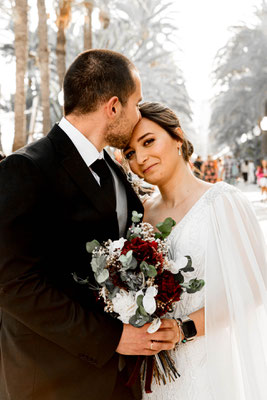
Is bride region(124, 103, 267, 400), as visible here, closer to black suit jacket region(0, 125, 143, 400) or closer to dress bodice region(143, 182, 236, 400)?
dress bodice region(143, 182, 236, 400)

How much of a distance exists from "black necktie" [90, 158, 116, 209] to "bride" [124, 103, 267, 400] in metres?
0.67

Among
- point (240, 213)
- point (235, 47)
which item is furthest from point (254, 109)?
point (240, 213)

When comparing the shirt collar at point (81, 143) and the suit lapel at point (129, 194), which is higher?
the shirt collar at point (81, 143)

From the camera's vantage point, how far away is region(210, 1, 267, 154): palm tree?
38.8 meters

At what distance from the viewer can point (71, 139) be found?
2.46m

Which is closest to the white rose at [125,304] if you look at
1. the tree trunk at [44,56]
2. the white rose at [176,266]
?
the white rose at [176,266]

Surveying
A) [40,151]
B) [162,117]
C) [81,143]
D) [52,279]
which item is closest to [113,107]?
[81,143]

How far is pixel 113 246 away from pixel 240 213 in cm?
103

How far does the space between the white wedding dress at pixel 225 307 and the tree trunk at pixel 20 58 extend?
314 inches

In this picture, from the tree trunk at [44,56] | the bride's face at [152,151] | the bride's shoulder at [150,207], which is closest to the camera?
the bride's face at [152,151]

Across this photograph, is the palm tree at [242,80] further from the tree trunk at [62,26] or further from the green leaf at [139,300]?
the green leaf at [139,300]

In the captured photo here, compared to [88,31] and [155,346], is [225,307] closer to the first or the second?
[155,346]

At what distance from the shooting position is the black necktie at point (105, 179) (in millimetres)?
2400

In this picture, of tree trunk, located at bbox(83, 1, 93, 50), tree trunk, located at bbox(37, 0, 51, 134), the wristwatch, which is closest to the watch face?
the wristwatch
